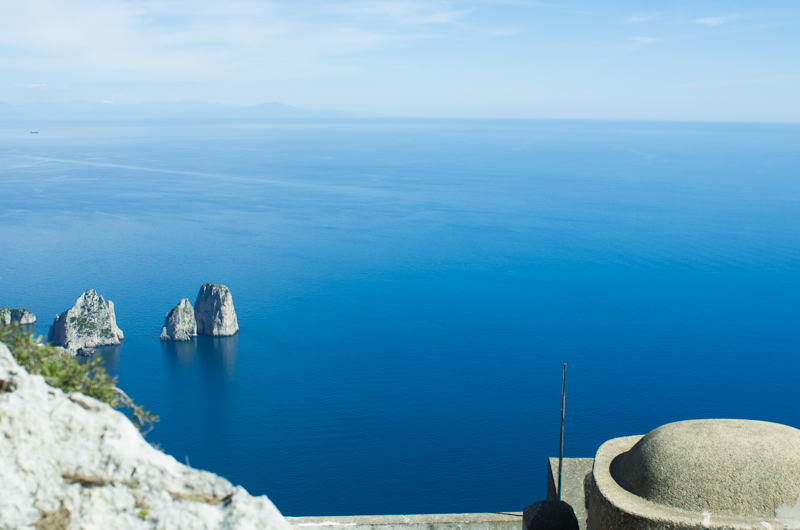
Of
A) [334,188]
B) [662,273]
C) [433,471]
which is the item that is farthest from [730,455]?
[334,188]

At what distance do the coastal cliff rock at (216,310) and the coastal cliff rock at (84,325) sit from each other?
903 cm

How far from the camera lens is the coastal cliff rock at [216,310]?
6481cm

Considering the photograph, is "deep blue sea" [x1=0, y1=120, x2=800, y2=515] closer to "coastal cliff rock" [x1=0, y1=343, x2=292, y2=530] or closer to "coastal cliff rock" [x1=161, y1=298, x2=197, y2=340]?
"coastal cliff rock" [x1=161, y1=298, x2=197, y2=340]

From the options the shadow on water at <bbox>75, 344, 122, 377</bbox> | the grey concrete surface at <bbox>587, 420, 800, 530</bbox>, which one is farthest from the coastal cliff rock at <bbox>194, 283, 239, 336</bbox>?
the grey concrete surface at <bbox>587, 420, 800, 530</bbox>

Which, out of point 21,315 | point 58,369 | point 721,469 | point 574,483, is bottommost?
point 21,315

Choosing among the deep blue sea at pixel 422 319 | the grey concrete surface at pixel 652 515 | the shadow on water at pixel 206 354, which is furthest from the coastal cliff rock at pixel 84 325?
the grey concrete surface at pixel 652 515

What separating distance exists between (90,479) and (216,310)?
6216 cm

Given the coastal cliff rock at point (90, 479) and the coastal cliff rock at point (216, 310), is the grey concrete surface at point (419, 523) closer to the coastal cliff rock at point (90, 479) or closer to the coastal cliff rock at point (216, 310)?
the coastal cliff rock at point (90, 479)

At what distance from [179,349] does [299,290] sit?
16257 millimetres

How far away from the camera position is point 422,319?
65.5 metres

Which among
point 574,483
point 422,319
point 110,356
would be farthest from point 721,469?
point 110,356

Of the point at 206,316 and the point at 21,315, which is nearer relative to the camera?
the point at 21,315

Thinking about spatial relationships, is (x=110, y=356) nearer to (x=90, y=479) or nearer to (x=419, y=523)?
(x=419, y=523)

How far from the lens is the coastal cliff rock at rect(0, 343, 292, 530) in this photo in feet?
16.9
